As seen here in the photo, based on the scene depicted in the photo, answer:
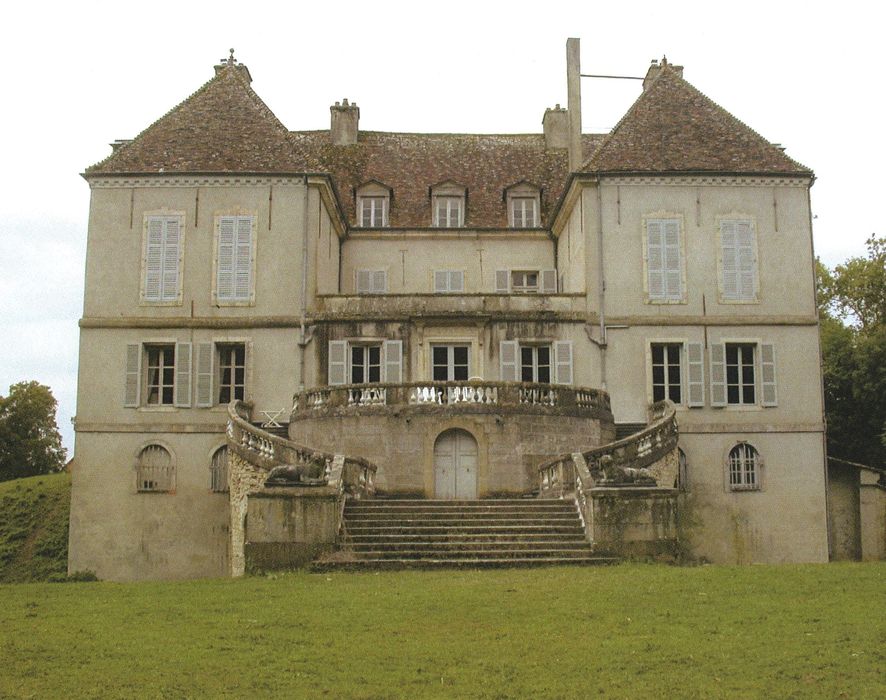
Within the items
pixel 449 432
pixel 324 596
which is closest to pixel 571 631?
pixel 324 596

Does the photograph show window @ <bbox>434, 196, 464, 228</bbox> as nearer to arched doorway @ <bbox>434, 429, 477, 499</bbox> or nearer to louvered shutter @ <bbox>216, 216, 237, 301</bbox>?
louvered shutter @ <bbox>216, 216, 237, 301</bbox>

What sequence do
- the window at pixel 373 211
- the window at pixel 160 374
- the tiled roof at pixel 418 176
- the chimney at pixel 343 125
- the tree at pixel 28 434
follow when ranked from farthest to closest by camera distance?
the tree at pixel 28 434 < the chimney at pixel 343 125 < the window at pixel 373 211 < the tiled roof at pixel 418 176 < the window at pixel 160 374

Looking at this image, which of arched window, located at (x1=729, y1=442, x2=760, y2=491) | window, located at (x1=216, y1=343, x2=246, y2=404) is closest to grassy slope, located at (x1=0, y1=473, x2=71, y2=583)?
window, located at (x1=216, y1=343, x2=246, y2=404)

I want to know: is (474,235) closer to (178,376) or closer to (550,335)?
(550,335)

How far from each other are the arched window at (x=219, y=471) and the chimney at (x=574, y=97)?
14.7 m

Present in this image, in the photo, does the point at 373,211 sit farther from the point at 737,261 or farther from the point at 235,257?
the point at 737,261

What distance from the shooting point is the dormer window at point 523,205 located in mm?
39250

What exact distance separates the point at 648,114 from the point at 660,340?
24.6ft

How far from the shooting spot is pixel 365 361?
110 ft

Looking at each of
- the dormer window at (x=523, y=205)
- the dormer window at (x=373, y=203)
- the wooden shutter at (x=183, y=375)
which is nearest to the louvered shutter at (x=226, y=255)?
the wooden shutter at (x=183, y=375)

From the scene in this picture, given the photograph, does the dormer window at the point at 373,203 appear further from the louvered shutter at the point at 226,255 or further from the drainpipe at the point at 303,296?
the louvered shutter at the point at 226,255

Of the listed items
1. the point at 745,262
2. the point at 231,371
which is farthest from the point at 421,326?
the point at 745,262

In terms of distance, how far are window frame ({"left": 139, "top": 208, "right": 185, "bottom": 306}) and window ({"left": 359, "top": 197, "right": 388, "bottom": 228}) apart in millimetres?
A: 7614

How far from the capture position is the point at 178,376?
108 ft
